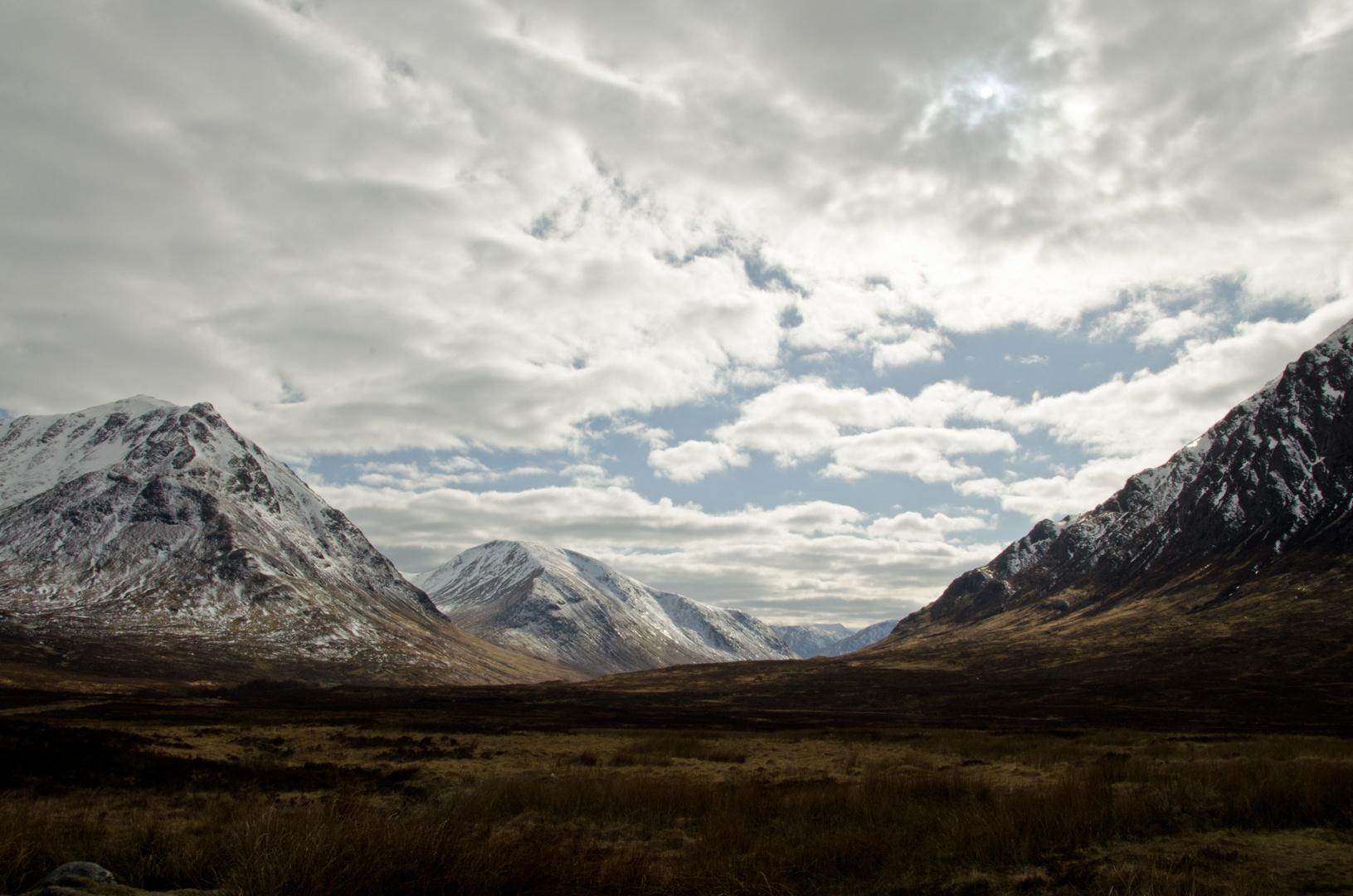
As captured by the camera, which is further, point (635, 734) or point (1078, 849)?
point (635, 734)

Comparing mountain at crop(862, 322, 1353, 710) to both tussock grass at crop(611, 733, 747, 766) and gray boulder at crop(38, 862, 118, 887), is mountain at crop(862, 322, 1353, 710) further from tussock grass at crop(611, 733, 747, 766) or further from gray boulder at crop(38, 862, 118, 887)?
gray boulder at crop(38, 862, 118, 887)

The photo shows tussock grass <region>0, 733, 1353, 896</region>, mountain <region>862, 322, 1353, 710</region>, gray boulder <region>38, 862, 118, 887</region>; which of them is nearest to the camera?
gray boulder <region>38, 862, 118, 887</region>

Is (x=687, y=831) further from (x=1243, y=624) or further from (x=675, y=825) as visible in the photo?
(x=1243, y=624)

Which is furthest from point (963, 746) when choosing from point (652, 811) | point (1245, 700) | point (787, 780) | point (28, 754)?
point (1245, 700)

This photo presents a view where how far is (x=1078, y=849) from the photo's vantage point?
484 inches

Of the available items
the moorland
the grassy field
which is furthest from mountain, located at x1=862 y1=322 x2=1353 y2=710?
the grassy field

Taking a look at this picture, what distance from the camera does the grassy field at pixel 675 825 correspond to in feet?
30.3

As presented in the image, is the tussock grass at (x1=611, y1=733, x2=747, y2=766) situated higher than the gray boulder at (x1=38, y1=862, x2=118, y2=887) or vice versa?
the gray boulder at (x1=38, y1=862, x2=118, y2=887)

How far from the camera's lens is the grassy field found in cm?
924

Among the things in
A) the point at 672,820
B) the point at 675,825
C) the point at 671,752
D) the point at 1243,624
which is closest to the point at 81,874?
the point at 675,825

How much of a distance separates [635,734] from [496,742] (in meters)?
9.38

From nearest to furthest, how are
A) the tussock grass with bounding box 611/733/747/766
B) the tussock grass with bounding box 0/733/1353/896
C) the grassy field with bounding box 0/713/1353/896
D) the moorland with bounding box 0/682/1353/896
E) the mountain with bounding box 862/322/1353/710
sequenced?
the tussock grass with bounding box 0/733/1353/896, the grassy field with bounding box 0/713/1353/896, the moorland with bounding box 0/682/1353/896, the tussock grass with bounding box 611/733/747/766, the mountain with bounding box 862/322/1353/710

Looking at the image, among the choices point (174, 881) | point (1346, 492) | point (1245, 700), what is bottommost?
point (1245, 700)

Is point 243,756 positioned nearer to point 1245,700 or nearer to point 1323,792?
point 1323,792
